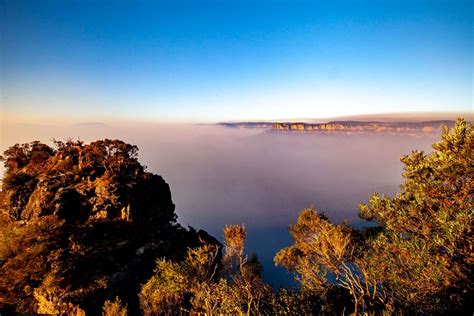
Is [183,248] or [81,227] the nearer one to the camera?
[81,227]

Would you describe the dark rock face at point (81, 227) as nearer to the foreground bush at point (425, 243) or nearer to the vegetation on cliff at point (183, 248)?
the vegetation on cliff at point (183, 248)

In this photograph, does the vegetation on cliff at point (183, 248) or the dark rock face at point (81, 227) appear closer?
the vegetation on cliff at point (183, 248)

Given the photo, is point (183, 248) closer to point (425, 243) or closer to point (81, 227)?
point (81, 227)

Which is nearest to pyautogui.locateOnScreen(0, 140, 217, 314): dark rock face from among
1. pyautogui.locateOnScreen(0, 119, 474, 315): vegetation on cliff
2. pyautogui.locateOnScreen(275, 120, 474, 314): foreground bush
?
pyautogui.locateOnScreen(0, 119, 474, 315): vegetation on cliff

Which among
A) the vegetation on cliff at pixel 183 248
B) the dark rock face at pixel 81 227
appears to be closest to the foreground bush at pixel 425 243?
the vegetation on cliff at pixel 183 248

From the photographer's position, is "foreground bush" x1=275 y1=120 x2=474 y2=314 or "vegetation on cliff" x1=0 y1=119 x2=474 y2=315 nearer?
"foreground bush" x1=275 y1=120 x2=474 y2=314

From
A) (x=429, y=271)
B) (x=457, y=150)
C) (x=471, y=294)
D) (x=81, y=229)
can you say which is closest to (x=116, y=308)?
(x=81, y=229)

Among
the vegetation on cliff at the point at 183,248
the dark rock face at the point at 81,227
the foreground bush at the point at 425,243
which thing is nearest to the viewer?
the foreground bush at the point at 425,243

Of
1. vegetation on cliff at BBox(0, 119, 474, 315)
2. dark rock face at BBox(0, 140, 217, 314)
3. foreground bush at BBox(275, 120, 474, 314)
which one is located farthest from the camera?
dark rock face at BBox(0, 140, 217, 314)

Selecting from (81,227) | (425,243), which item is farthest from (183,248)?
(425,243)

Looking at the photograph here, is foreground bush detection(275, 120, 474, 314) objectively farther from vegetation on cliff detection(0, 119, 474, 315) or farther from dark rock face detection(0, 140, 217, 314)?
dark rock face detection(0, 140, 217, 314)
